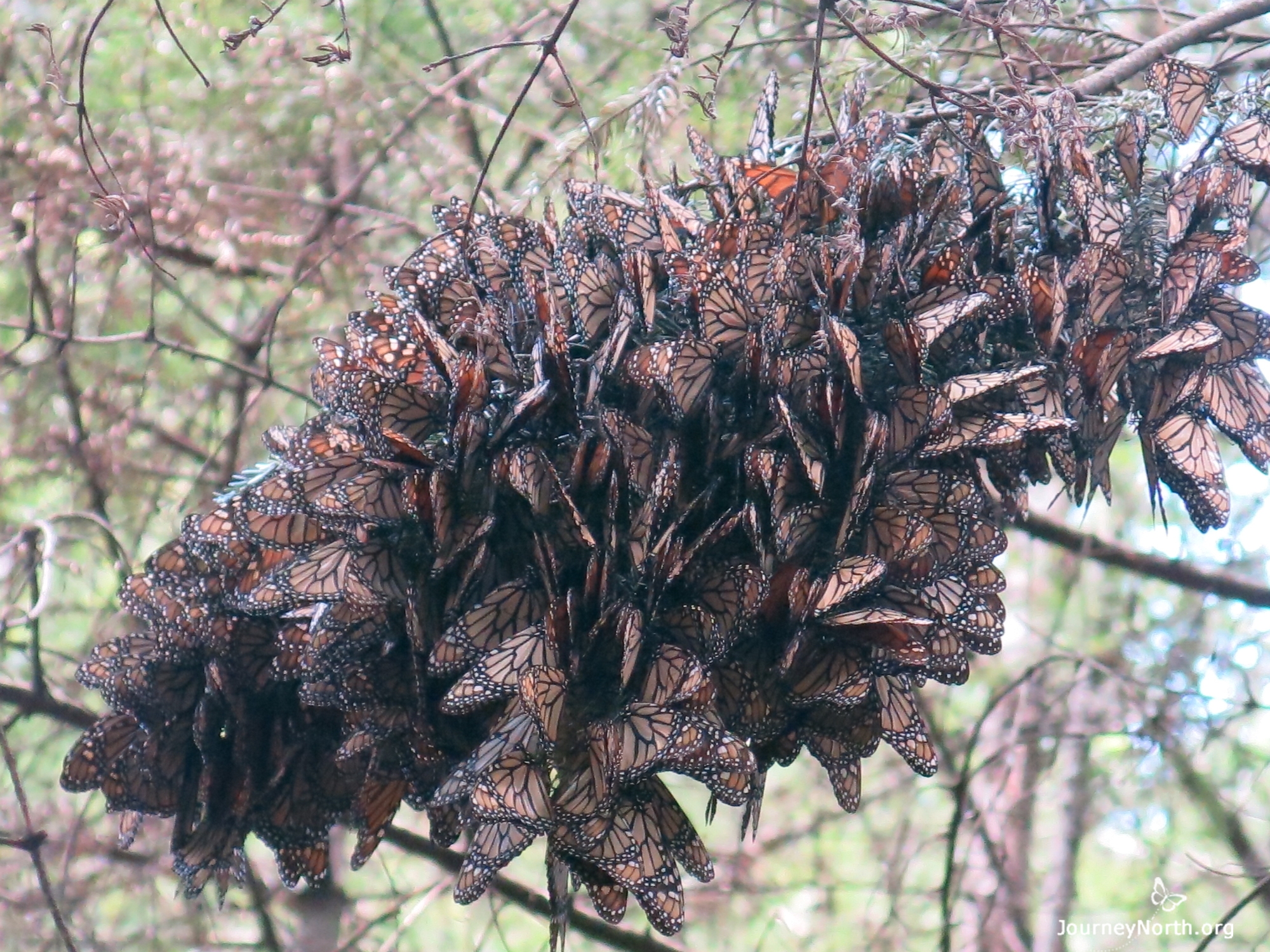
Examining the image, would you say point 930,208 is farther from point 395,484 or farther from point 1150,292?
point 395,484

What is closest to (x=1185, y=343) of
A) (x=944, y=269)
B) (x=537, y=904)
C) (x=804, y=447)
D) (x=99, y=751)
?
(x=944, y=269)

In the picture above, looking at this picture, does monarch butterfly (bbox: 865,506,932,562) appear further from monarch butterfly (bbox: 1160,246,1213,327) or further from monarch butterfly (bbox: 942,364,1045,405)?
monarch butterfly (bbox: 1160,246,1213,327)

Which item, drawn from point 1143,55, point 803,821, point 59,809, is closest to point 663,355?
point 1143,55

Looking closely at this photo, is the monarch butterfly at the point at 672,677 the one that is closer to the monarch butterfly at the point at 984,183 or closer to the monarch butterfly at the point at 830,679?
the monarch butterfly at the point at 830,679

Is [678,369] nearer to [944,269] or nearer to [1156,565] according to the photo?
[944,269]

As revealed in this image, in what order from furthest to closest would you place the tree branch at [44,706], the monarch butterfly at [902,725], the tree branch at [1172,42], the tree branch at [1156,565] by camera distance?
the tree branch at [1156,565], the tree branch at [44,706], the tree branch at [1172,42], the monarch butterfly at [902,725]

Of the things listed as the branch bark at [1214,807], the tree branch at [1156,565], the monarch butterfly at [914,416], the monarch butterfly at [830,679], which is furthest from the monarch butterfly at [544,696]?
the branch bark at [1214,807]

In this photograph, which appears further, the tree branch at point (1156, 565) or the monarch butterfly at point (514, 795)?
the tree branch at point (1156, 565)
